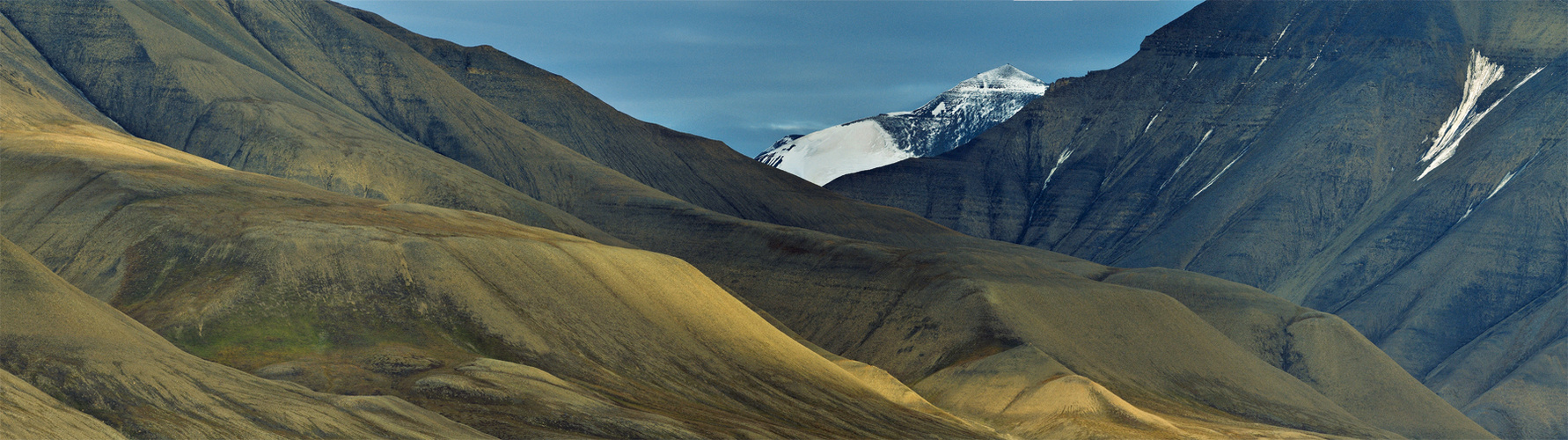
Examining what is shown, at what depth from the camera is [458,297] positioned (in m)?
76.4

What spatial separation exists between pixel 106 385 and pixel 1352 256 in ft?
469

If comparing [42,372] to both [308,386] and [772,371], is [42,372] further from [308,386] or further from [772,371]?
[772,371]

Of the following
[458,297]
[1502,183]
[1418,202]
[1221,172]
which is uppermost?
[1502,183]

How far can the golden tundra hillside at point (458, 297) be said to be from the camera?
195 feet

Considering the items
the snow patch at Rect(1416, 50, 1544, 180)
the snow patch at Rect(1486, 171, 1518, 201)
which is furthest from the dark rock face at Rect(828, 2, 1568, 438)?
the snow patch at Rect(1416, 50, 1544, 180)

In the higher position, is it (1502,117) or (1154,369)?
(1502,117)

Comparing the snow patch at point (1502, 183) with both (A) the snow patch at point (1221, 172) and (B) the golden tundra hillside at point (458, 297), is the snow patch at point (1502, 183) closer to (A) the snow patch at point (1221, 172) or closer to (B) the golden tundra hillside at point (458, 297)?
(A) the snow patch at point (1221, 172)

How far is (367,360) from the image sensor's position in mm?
67938

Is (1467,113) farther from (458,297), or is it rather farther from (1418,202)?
(458,297)

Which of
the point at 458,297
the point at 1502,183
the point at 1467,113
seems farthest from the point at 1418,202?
the point at 458,297

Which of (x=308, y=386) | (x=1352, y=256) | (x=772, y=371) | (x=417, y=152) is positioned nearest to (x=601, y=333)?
(x=772, y=371)

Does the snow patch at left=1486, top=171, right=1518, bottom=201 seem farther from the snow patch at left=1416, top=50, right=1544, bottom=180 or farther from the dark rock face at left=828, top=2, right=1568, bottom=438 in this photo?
the snow patch at left=1416, top=50, right=1544, bottom=180

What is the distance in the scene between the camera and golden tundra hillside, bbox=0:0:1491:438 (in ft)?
195

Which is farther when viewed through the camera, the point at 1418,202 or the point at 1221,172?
the point at 1221,172
